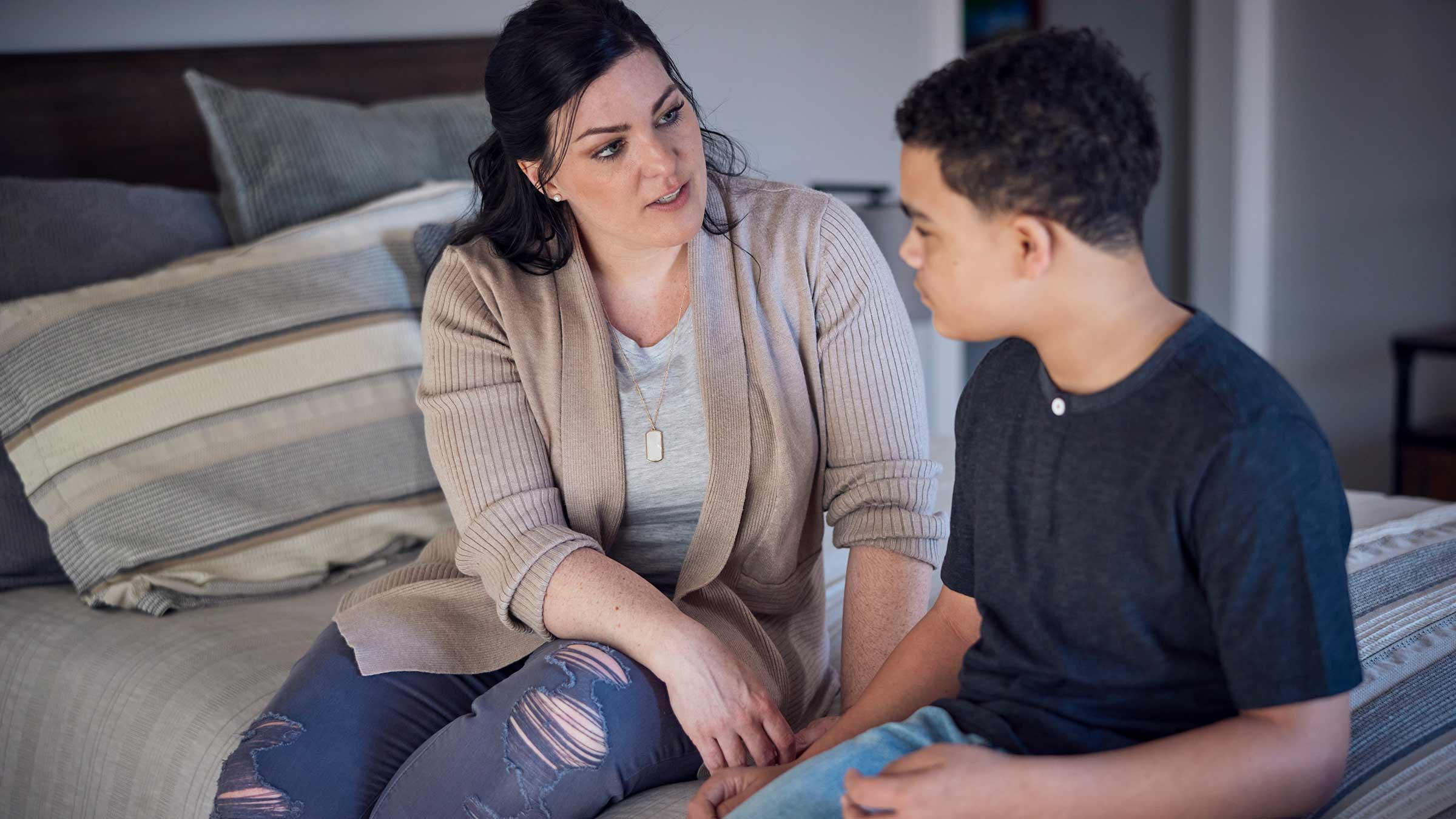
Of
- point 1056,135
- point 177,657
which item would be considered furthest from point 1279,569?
point 177,657

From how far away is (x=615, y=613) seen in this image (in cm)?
115

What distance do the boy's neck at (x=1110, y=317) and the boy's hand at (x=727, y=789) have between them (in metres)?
0.42

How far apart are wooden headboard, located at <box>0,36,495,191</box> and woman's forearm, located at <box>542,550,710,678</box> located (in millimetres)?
1398

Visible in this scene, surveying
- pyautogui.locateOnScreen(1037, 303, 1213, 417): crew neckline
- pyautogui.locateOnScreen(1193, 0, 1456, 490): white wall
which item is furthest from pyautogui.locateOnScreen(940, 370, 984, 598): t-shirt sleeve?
pyautogui.locateOnScreen(1193, 0, 1456, 490): white wall

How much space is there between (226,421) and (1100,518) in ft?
4.13

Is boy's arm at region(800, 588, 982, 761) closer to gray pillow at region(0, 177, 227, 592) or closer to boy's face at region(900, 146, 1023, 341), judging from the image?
boy's face at region(900, 146, 1023, 341)

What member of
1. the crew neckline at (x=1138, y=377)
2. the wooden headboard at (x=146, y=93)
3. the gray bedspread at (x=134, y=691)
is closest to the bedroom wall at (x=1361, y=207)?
the gray bedspread at (x=134, y=691)

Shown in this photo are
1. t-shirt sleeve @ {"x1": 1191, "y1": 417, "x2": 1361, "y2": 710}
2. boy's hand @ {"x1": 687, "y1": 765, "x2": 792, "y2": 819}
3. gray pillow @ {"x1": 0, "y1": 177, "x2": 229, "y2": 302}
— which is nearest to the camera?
t-shirt sleeve @ {"x1": 1191, "y1": 417, "x2": 1361, "y2": 710}

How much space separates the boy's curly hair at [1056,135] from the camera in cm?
77

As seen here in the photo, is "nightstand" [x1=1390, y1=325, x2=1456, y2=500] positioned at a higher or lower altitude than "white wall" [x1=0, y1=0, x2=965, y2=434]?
lower

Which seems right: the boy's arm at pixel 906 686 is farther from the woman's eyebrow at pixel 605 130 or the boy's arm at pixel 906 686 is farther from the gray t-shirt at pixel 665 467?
the woman's eyebrow at pixel 605 130

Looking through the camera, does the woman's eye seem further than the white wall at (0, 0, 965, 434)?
No

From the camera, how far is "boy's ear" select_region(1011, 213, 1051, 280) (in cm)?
79

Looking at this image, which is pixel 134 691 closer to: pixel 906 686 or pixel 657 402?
pixel 657 402
